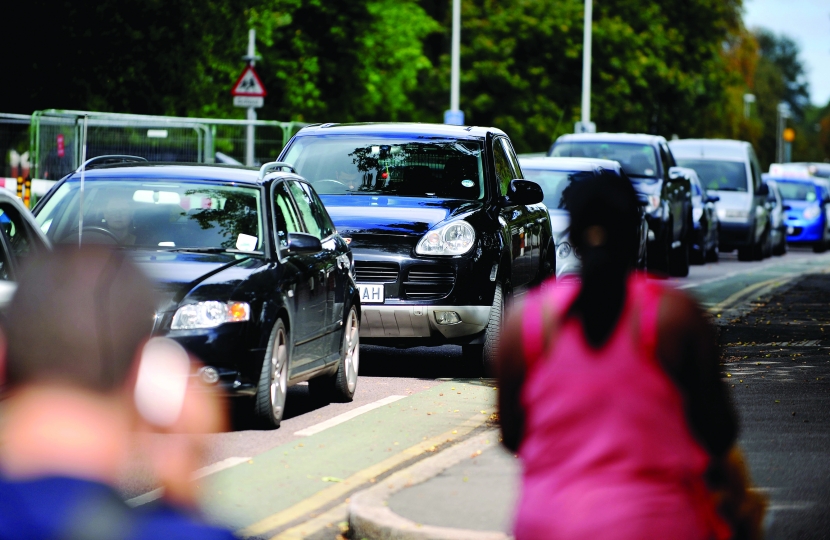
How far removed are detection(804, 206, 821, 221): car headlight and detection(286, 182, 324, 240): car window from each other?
109 feet

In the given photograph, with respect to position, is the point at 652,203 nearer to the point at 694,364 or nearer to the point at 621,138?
the point at 621,138

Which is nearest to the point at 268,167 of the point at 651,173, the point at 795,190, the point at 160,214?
the point at 160,214

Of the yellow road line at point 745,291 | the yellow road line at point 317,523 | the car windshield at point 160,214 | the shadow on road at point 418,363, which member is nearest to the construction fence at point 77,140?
the shadow on road at point 418,363

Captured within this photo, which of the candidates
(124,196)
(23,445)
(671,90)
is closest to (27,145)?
(124,196)

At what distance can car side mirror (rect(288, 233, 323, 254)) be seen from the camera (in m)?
9.77

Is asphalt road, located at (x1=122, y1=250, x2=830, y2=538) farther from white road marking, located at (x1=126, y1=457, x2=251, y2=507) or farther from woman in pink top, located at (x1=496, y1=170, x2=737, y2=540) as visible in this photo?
woman in pink top, located at (x1=496, y1=170, x2=737, y2=540)

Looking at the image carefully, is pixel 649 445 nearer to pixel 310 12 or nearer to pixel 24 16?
pixel 24 16

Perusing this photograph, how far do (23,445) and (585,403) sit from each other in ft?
3.97

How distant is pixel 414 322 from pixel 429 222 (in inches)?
30.1

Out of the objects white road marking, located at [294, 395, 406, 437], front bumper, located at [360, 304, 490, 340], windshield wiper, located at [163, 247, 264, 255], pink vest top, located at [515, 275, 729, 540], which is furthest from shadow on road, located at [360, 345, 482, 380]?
pink vest top, located at [515, 275, 729, 540]

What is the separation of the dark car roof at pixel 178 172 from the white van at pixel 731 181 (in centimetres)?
2210

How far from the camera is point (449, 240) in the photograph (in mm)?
12070

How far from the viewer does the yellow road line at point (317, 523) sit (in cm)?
659

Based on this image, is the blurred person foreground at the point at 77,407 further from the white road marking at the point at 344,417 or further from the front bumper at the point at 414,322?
the front bumper at the point at 414,322
